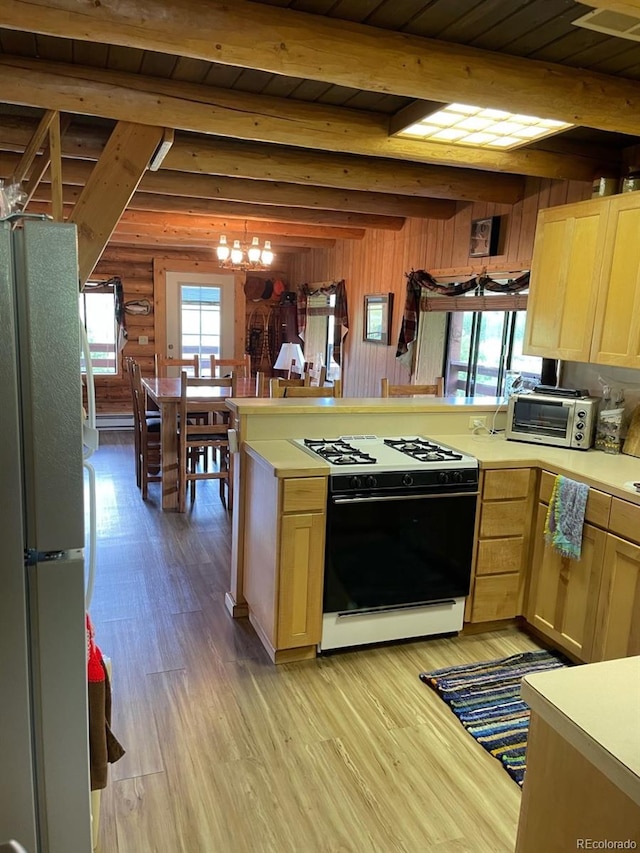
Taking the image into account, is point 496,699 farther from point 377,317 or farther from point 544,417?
point 377,317

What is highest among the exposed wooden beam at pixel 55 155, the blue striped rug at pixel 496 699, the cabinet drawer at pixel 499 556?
the exposed wooden beam at pixel 55 155

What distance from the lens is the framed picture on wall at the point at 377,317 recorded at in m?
5.84

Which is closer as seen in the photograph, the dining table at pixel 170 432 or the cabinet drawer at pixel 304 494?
the cabinet drawer at pixel 304 494

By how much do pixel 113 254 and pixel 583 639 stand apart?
7.18 metres

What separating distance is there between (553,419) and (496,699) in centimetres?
147

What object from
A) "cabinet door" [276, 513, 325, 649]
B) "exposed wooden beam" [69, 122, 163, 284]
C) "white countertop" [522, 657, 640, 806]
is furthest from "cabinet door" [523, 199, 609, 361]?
"white countertop" [522, 657, 640, 806]

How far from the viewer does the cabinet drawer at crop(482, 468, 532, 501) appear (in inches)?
113

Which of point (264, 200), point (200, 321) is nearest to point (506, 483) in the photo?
point (264, 200)

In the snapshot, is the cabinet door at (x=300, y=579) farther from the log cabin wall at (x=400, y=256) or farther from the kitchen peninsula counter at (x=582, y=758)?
the log cabin wall at (x=400, y=256)

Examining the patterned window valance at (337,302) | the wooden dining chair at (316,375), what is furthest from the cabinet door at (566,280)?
the patterned window valance at (337,302)

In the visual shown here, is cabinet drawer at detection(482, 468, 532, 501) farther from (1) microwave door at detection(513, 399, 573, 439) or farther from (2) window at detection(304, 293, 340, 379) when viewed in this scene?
(2) window at detection(304, 293, 340, 379)

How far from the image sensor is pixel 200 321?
845 centimetres

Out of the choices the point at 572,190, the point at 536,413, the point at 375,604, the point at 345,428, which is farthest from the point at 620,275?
the point at 375,604

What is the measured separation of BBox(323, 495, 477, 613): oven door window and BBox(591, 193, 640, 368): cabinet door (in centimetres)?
100
